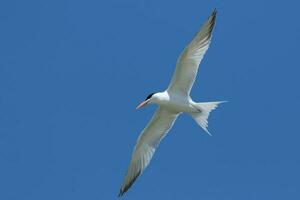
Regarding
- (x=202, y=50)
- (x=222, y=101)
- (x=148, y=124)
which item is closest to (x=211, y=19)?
(x=202, y=50)

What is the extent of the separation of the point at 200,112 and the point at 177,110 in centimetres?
61

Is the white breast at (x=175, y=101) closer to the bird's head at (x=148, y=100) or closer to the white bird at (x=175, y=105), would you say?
the white bird at (x=175, y=105)

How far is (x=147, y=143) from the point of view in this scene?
15.7 m

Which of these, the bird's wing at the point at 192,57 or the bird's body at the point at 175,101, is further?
the bird's body at the point at 175,101

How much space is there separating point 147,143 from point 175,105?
4.70 feet

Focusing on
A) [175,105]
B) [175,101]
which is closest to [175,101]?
[175,101]

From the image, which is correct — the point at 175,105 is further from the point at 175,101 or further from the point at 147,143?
the point at 147,143

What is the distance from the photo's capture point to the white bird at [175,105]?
1420 cm

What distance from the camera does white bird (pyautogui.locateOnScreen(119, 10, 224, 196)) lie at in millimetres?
14203

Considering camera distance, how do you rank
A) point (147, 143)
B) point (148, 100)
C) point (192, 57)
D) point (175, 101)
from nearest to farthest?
point (192, 57) → point (175, 101) → point (148, 100) → point (147, 143)

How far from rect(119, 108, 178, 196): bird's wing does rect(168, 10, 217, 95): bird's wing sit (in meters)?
1.05

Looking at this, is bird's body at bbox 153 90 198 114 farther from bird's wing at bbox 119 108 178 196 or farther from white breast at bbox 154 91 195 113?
bird's wing at bbox 119 108 178 196

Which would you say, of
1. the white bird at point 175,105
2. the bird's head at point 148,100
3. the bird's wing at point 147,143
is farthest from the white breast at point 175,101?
the bird's wing at point 147,143

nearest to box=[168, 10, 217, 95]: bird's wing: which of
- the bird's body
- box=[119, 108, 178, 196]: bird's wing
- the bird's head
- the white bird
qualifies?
the white bird
